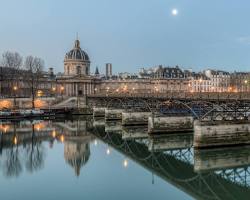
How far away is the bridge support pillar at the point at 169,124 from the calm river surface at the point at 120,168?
125cm

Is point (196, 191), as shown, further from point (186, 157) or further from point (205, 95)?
point (205, 95)

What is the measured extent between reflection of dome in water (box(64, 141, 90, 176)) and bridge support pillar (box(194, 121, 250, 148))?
11261mm

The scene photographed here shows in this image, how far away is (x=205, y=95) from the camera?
44469 mm

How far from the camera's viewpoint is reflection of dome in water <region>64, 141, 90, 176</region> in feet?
115

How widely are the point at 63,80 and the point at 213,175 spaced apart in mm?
125348

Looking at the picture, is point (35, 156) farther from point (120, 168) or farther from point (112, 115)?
point (112, 115)

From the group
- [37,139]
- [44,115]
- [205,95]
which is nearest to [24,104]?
[44,115]

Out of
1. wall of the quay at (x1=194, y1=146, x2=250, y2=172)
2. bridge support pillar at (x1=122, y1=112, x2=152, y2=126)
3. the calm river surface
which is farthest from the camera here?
bridge support pillar at (x1=122, y1=112, x2=152, y2=126)

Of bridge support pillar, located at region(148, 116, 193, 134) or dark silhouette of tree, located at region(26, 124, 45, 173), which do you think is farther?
bridge support pillar, located at region(148, 116, 193, 134)

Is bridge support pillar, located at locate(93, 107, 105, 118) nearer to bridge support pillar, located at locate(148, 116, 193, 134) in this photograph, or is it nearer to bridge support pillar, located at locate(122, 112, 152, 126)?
bridge support pillar, located at locate(122, 112, 152, 126)

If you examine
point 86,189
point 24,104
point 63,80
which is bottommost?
point 86,189

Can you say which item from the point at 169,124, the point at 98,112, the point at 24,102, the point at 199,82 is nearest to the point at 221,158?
the point at 169,124

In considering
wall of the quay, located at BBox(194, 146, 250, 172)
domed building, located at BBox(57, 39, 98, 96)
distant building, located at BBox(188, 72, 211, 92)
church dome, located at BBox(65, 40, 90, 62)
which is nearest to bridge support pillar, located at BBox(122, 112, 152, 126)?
wall of the quay, located at BBox(194, 146, 250, 172)

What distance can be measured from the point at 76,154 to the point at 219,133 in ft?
50.3
